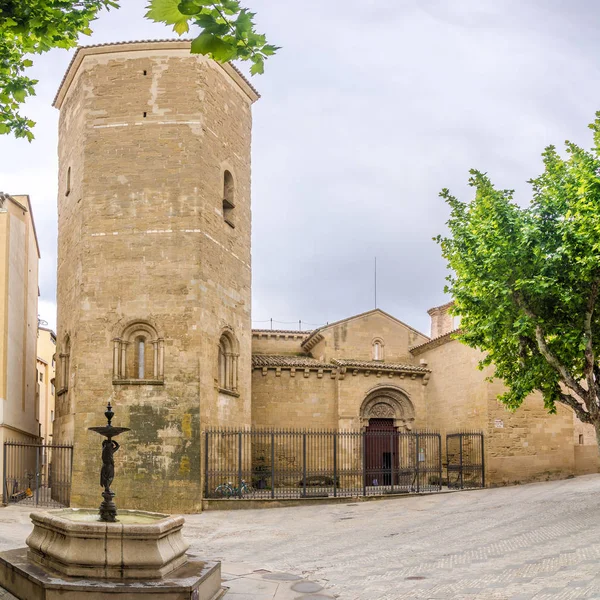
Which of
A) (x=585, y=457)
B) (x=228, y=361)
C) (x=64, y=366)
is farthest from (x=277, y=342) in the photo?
(x=585, y=457)

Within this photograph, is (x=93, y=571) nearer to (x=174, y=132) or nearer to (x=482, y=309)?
(x=482, y=309)

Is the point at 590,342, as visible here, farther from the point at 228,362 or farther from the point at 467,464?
the point at 228,362

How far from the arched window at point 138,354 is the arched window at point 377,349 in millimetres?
11268

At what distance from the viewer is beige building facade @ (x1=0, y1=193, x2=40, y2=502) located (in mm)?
22094

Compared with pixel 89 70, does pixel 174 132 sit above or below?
below

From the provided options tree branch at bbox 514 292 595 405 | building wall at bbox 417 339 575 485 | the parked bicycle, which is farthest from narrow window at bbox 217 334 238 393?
tree branch at bbox 514 292 595 405

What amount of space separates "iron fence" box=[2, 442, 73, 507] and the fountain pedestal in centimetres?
1141

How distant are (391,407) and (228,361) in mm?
8317

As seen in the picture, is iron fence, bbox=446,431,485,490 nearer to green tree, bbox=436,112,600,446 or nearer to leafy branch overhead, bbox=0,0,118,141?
green tree, bbox=436,112,600,446

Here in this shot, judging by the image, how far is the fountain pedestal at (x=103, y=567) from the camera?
7.99 m

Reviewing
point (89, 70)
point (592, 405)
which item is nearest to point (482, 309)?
point (592, 405)

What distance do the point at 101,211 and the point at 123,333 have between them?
3.59 m

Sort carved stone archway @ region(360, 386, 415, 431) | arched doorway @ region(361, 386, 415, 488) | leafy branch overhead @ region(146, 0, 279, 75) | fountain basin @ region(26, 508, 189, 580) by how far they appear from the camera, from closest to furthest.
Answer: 1. leafy branch overhead @ region(146, 0, 279, 75)
2. fountain basin @ region(26, 508, 189, 580)
3. arched doorway @ region(361, 386, 415, 488)
4. carved stone archway @ region(360, 386, 415, 431)

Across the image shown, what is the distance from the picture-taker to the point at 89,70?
21.7m
